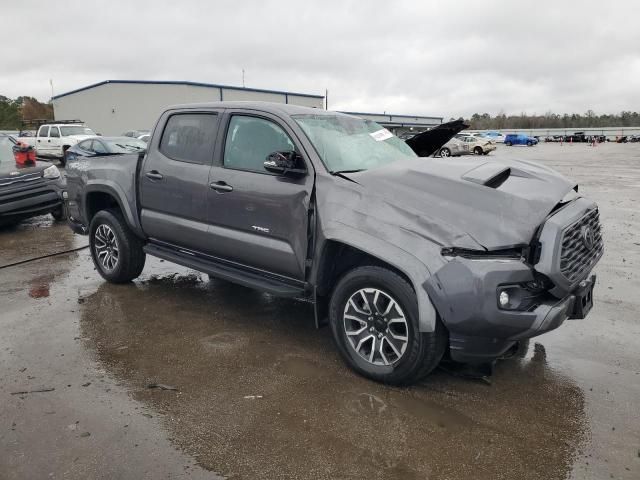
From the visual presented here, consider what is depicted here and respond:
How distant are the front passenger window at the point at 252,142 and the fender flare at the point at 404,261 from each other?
1.04m

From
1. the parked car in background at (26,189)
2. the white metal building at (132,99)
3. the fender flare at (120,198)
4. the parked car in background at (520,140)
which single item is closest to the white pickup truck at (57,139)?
the parked car in background at (26,189)

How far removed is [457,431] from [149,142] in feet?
13.1

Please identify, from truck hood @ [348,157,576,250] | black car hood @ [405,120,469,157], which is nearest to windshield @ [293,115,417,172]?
truck hood @ [348,157,576,250]

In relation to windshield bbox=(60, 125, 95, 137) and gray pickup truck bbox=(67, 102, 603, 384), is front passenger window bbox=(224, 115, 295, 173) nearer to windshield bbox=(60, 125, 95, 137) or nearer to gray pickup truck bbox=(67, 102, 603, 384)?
gray pickup truck bbox=(67, 102, 603, 384)

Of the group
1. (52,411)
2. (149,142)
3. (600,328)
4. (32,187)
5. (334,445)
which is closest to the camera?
(334,445)

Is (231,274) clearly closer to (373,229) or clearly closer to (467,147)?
(373,229)

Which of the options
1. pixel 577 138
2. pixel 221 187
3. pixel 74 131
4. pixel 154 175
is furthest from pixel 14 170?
pixel 577 138

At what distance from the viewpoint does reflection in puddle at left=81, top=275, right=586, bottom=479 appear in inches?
108

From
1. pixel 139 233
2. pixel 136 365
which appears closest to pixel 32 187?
pixel 139 233

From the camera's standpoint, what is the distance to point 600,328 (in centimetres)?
447

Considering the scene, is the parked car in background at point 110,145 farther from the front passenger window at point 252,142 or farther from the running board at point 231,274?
the front passenger window at point 252,142

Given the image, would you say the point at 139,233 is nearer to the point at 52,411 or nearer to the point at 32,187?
the point at 52,411

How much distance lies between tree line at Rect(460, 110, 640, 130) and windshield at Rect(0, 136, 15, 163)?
92.6 metres

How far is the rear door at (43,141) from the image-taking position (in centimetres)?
2327
